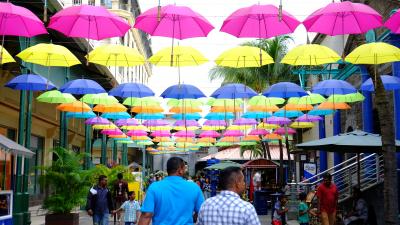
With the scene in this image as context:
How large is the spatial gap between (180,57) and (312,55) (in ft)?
12.6

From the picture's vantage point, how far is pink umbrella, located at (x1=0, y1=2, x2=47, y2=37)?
463 inches

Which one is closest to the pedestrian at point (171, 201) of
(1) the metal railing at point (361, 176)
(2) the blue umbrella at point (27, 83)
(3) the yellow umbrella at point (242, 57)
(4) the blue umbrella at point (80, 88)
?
(3) the yellow umbrella at point (242, 57)

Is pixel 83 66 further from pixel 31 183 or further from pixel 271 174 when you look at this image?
pixel 271 174

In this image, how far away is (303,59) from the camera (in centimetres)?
1530

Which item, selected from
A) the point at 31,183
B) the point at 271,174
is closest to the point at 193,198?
the point at 31,183

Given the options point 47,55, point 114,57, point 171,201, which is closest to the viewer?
point 171,201

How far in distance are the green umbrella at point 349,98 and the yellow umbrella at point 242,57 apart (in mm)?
4524

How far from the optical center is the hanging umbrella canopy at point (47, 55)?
14.8 m

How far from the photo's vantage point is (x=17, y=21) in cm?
1210

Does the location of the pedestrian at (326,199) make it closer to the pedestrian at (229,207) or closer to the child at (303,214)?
the child at (303,214)

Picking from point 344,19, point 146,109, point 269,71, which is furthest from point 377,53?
point 269,71

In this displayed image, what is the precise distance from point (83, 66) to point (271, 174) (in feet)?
51.5

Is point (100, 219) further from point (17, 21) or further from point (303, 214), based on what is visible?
point (303, 214)

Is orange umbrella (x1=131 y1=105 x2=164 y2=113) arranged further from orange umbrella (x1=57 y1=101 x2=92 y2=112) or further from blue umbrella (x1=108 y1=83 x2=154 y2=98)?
blue umbrella (x1=108 y1=83 x2=154 y2=98)
